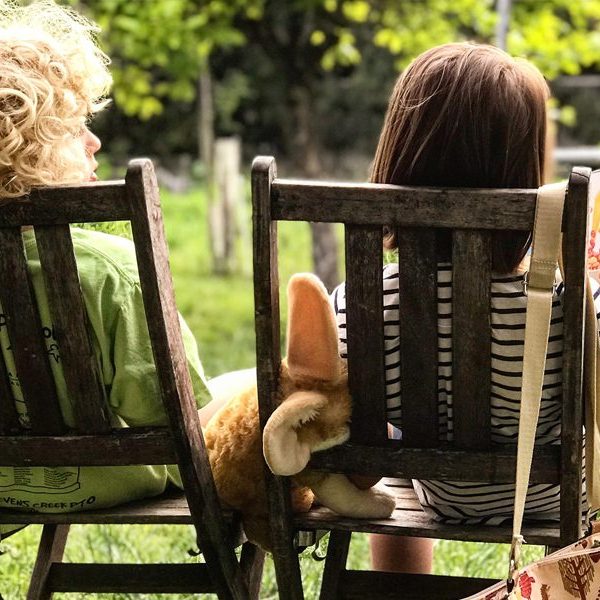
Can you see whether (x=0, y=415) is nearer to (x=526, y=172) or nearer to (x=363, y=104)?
(x=526, y=172)

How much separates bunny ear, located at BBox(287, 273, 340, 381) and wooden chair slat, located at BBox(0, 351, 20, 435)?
1.74ft

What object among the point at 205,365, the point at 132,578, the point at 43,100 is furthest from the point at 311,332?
the point at 205,365

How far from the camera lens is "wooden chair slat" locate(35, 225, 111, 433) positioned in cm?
177

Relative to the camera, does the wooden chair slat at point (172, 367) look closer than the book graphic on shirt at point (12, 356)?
Yes

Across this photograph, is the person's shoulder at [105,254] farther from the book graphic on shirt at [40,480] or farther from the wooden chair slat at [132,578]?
the wooden chair slat at [132,578]

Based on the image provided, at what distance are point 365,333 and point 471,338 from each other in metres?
0.18

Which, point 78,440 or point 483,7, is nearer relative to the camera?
point 78,440

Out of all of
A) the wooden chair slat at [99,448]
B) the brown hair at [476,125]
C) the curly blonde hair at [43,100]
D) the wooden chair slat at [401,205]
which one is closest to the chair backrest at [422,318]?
the wooden chair slat at [401,205]

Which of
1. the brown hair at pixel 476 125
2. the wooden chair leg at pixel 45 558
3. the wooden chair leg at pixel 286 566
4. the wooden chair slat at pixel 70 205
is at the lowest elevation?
the wooden chair leg at pixel 45 558

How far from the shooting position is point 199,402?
81.5 inches

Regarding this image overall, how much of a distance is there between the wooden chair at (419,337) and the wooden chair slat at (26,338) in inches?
15.7

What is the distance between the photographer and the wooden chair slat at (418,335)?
170 cm

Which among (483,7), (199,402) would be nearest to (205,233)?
(483,7)

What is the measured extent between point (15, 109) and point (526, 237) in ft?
3.05
